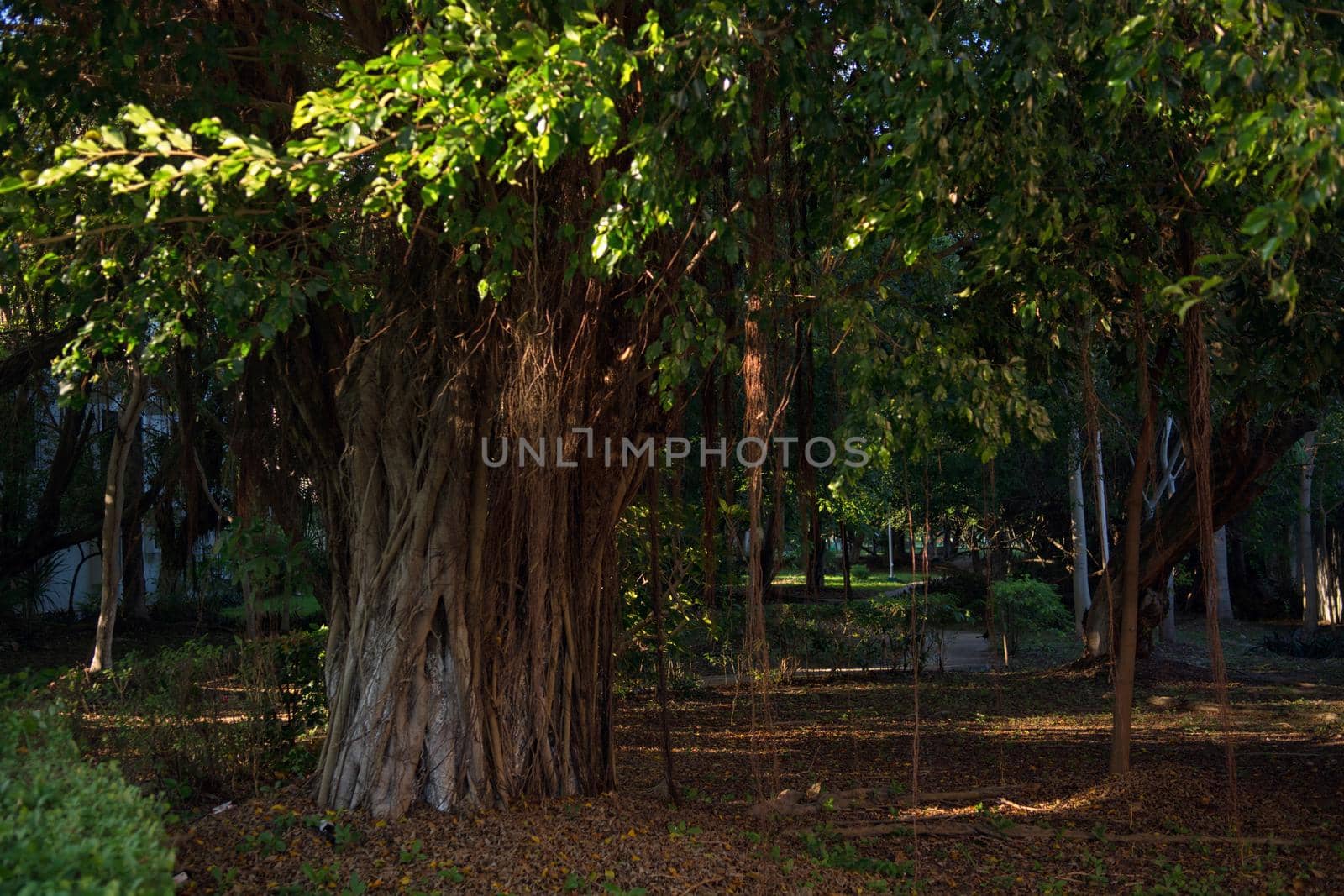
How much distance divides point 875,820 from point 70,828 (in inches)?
194

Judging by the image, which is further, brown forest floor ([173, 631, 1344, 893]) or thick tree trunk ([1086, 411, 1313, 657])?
thick tree trunk ([1086, 411, 1313, 657])

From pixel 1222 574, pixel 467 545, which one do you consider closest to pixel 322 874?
pixel 467 545

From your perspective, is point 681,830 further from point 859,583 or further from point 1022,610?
point 859,583

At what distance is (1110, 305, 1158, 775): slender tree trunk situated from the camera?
627 cm

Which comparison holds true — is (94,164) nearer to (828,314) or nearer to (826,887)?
(828,314)

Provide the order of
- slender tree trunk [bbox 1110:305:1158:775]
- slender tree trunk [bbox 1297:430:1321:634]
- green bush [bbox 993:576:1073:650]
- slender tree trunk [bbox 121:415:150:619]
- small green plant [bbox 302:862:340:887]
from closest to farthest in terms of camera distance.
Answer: small green plant [bbox 302:862:340:887], slender tree trunk [bbox 1110:305:1158:775], slender tree trunk [bbox 121:415:150:619], green bush [bbox 993:576:1073:650], slender tree trunk [bbox 1297:430:1321:634]

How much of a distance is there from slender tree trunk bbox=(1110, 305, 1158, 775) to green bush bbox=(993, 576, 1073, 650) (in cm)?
897

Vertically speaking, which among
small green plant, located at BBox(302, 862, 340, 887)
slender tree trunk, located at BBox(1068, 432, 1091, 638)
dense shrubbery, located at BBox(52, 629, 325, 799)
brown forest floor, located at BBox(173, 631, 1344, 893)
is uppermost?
slender tree trunk, located at BBox(1068, 432, 1091, 638)

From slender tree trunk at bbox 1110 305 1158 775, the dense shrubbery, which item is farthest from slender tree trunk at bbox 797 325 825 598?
the dense shrubbery

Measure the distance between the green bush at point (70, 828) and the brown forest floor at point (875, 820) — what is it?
115 cm

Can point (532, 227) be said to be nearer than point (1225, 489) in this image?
Yes

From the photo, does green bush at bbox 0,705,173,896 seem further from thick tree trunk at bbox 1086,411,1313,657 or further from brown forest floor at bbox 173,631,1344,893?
thick tree trunk at bbox 1086,411,1313,657

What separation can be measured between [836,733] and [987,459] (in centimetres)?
552

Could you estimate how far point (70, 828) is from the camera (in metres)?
2.96
